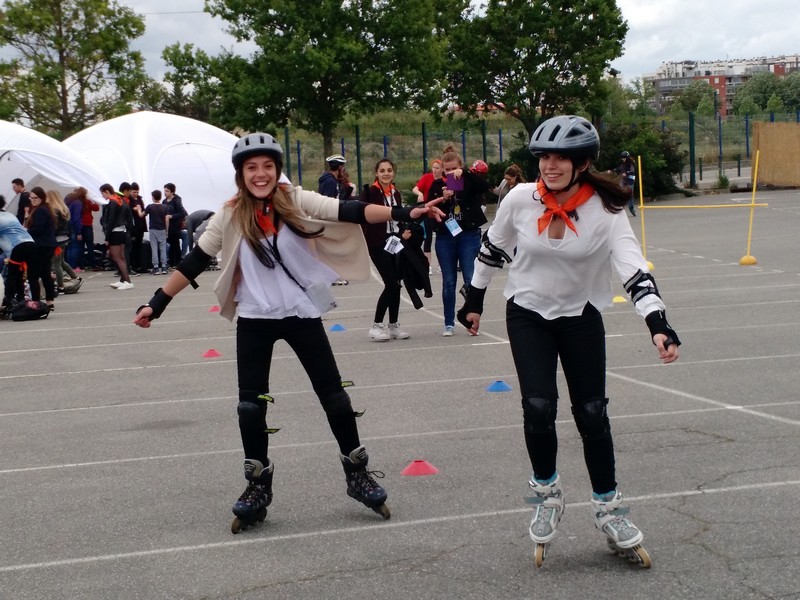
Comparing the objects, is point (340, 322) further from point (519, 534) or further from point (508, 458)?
point (519, 534)

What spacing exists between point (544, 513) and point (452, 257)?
24.7ft

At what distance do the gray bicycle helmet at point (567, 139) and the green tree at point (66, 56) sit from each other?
3373 centimetres

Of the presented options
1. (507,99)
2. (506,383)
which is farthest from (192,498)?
(507,99)

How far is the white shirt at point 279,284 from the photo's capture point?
18.1 ft

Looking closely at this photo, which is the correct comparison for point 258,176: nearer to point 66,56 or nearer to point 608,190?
point 608,190

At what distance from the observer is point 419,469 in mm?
6539

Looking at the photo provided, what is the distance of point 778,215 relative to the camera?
29703mm

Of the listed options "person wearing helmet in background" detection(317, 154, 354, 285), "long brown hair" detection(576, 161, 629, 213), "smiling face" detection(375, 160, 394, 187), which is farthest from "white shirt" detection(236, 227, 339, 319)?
"person wearing helmet in background" detection(317, 154, 354, 285)

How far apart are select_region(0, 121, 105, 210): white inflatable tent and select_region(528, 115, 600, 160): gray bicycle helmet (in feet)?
68.0

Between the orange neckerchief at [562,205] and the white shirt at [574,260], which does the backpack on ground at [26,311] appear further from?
the orange neckerchief at [562,205]

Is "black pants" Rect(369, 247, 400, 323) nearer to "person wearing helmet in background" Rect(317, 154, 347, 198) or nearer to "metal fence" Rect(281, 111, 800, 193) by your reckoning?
"person wearing helmet in background" Rect(317, 154, 347, 198)

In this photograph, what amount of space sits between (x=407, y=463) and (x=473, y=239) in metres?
5.84

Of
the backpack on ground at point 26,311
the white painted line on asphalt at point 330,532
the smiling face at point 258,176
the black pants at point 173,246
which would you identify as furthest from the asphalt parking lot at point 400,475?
the black pants at point 173,246

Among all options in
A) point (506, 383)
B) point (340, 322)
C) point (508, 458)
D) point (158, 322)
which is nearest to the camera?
point (508, 458)
